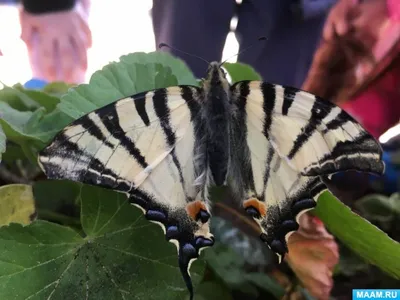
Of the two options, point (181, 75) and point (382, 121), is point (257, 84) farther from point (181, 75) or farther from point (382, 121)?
point (382, 121)

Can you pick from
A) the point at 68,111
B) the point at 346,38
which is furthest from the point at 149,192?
the point at 346,38

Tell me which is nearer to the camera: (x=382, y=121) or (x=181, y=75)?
(x=181, y=75)

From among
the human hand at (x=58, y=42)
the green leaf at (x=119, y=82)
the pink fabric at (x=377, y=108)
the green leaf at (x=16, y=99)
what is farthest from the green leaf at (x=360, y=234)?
the human hand at (x=58, y=42)

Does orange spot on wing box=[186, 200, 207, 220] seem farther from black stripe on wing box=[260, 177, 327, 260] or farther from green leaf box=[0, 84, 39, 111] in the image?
green leaf box=[0, 84, 39, 111]

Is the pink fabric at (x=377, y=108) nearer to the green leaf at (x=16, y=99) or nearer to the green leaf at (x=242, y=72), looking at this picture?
the green leaf at (x=242, y=72)

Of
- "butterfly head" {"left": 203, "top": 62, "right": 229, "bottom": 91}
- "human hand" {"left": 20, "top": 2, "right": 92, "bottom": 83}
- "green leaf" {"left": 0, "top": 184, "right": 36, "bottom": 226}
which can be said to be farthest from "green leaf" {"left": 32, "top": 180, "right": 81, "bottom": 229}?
"human hand" {"left": 20, "top": 2, "right": 92, "bottom": 83}
